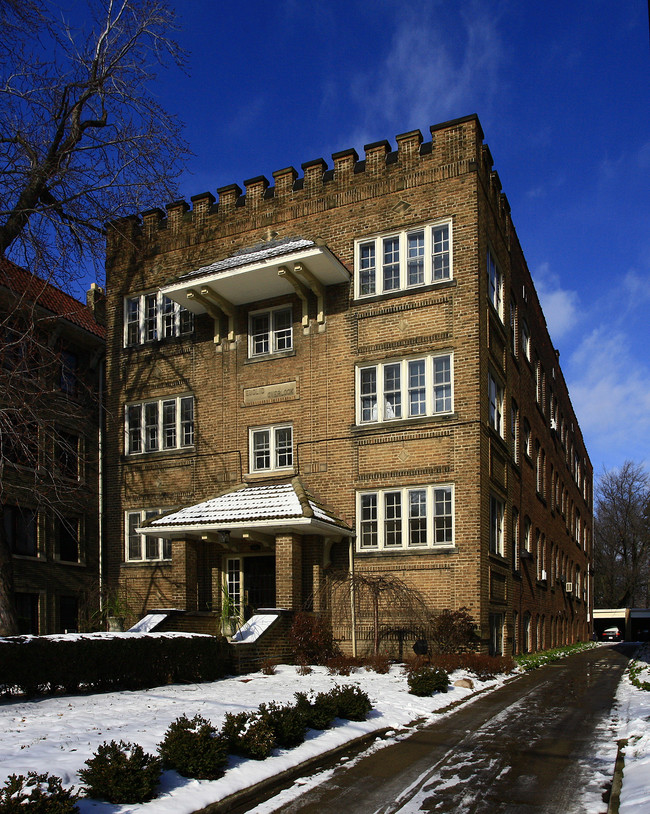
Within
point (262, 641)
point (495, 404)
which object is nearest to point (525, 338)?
point (495, 404)

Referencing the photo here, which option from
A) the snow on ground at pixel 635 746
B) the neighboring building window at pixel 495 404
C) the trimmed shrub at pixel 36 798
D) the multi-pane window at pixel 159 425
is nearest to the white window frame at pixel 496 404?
the neighboring building window at pixel 495 404

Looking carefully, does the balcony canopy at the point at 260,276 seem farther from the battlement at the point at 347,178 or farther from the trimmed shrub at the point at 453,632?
the trimmed shrub at the point at 453,632

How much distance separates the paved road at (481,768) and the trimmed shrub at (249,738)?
906mm

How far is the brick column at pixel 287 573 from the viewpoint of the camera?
20.2m

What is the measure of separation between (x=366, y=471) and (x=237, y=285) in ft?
22.0

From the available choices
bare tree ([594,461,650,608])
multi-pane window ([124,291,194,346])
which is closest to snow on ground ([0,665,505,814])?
multi-pane window ([124,291,194,346])

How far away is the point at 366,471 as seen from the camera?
71.6 feet

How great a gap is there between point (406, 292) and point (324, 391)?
144 inches

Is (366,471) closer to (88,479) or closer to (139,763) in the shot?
(88,479)

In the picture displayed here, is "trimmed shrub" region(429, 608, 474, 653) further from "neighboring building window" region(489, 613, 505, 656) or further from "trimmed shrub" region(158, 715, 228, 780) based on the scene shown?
"trimmed shrub" region(158, 715, 228, 780)

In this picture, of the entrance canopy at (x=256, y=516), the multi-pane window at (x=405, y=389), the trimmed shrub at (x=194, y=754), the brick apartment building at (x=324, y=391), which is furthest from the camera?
the multi-pane window at (x=405, y=389)

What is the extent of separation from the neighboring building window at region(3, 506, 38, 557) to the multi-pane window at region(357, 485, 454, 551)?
1027cm

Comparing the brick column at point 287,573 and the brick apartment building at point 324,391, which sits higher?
the brick apartment building at point 324,391

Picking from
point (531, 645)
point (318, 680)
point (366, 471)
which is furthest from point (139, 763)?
point (531, 645)
